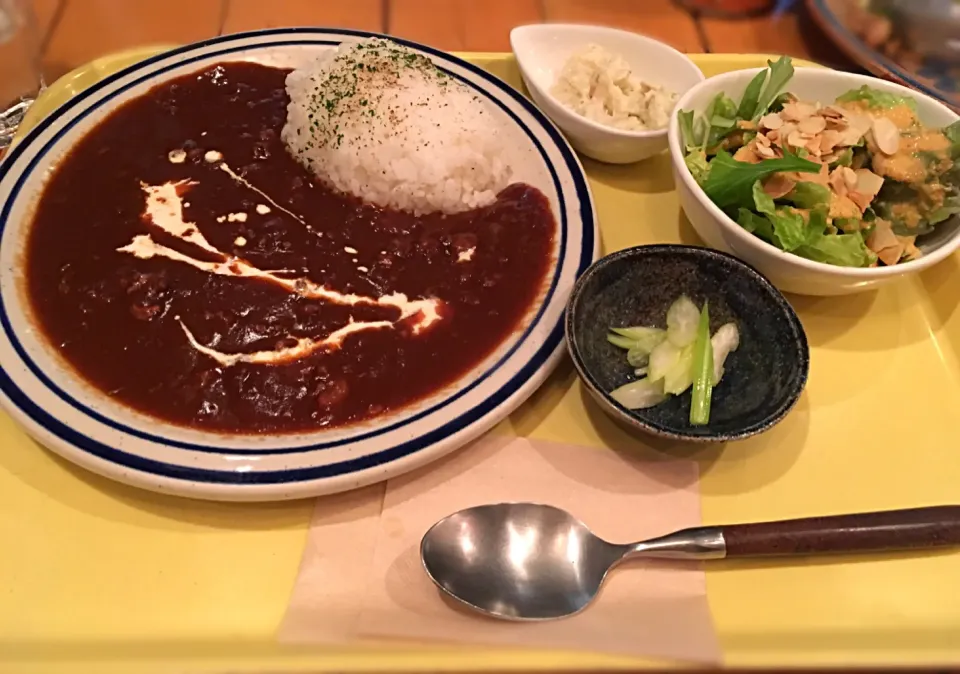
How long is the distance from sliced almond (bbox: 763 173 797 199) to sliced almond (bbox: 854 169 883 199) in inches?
7.6

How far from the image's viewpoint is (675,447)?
5.84 feet

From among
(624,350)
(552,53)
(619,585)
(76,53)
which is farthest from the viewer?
(76,53)

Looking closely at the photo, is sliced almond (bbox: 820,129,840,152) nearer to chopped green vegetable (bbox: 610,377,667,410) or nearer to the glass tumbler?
chopped green vegetable (bbox: 610,377,667,410)

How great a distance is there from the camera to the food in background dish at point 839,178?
1.91 m

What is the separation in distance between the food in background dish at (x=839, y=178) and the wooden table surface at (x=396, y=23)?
1.33 meters

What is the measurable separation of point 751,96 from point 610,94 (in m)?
0.44

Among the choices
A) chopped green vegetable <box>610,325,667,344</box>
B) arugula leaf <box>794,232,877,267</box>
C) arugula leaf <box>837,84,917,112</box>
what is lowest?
chopped green vegetable <box>610,325,667,344</box>

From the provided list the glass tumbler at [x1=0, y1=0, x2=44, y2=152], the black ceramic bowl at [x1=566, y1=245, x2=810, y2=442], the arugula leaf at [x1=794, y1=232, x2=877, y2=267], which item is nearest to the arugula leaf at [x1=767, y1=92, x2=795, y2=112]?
the arugula leaf at [x1=794, y1=232, x2=877, y2=267]

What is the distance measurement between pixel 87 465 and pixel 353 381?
589mm

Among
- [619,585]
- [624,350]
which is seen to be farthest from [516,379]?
[619,585]

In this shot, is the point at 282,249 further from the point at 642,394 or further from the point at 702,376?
A: the point at 702,376

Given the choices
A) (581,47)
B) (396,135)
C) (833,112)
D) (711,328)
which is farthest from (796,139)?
(396,135)

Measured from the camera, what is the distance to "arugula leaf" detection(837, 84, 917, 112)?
2.11 meters

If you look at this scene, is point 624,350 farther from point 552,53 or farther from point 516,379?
point 552,53
